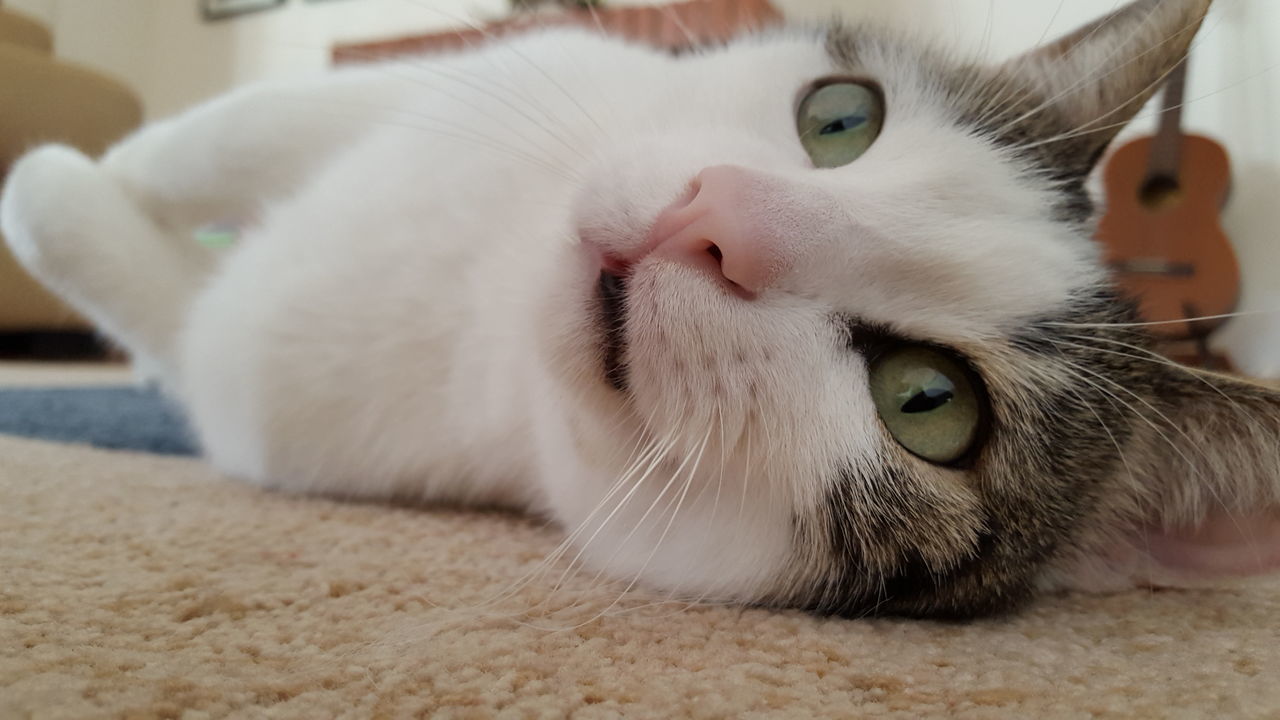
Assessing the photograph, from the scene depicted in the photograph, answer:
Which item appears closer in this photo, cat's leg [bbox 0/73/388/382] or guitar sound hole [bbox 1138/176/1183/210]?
cat's leg [bbox 0/73/388/382]

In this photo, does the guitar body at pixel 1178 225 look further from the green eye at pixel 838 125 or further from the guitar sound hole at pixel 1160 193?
the green eye at pixel 838 125

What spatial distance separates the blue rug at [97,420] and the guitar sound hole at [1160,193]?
2854 millimetres

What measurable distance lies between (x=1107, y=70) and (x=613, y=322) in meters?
0.78

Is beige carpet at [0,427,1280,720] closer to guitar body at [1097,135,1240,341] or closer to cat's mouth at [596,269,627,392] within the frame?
cat's mouth at [596,269,627,392]

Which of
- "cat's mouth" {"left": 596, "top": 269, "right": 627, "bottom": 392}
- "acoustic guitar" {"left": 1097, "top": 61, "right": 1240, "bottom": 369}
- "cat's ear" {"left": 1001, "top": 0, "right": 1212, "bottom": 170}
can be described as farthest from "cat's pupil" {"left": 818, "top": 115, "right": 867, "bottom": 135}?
"acoustic guitar" {"left": 1097, "top": 61, "right": 1240, "bottom": 369}

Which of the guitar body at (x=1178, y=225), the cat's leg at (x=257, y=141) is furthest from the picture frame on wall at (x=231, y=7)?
the guitar body at (x=1178, y=225)

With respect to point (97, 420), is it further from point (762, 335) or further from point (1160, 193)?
point (1160, 193)

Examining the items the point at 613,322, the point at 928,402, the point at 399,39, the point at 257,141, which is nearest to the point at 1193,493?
the point at 928,402

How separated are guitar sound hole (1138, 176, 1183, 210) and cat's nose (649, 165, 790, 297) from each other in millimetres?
2585

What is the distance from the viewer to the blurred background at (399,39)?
165cm

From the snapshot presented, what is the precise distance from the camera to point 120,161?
4.88 ft

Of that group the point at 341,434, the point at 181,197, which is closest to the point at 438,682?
the point at 341,434

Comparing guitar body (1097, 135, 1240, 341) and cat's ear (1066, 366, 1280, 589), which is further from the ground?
guitar body (1097, 135, 1240, 341)

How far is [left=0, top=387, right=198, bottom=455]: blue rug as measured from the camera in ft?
4.97
